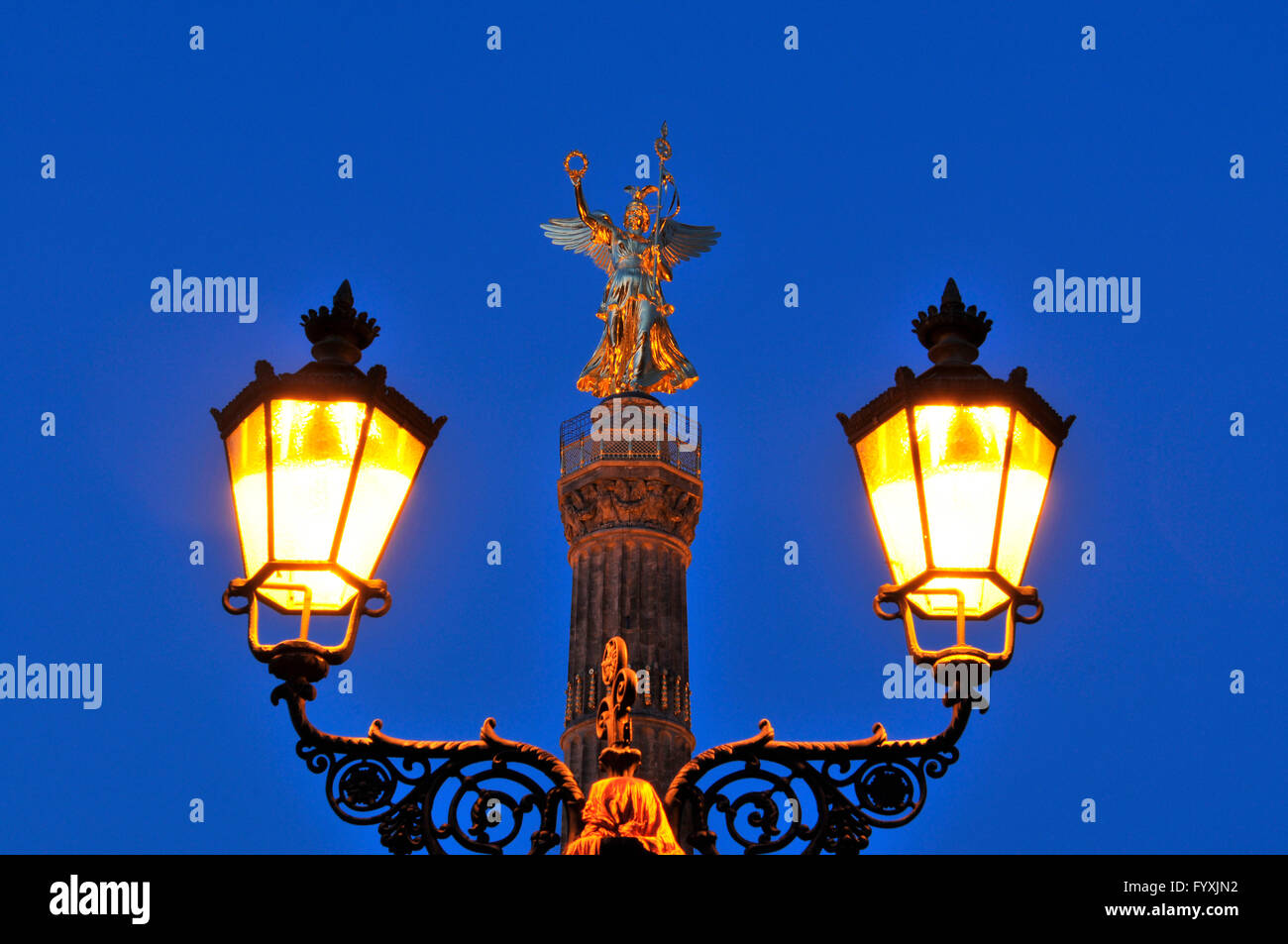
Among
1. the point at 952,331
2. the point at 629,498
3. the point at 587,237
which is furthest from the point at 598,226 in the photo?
the point at 952,331

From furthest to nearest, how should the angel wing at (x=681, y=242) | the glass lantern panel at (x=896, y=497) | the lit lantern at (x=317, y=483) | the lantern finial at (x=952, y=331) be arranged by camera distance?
the angel wing at (x=681, y=242), the lantern finial at (x=952, y=331), the glass lantern panel at (x=896, y=497), the lit lantern at (x=317, y=483)

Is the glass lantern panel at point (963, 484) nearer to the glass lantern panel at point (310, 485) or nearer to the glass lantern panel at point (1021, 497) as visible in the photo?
the glass lantern panel at point (1021, 497)

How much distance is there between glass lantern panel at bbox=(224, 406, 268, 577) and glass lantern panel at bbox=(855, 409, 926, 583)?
173 cm

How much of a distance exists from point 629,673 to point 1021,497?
48.5 inches

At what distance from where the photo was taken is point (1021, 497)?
221 inches

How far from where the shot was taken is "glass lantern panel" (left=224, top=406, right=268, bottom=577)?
5.50 metres

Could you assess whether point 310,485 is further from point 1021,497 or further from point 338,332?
point 1021,497

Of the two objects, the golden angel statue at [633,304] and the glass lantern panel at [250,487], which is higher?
the golden angel statue at [633,304]

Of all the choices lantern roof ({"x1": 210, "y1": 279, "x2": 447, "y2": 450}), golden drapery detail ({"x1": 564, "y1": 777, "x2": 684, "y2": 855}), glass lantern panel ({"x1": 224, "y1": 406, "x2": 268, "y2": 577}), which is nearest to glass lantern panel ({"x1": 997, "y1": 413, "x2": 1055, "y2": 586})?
golden drapery detail ({"x1": 564, "y1": 777, "x2": 684, "y2": 855})

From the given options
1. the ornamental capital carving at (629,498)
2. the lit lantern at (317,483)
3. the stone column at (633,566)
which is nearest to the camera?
the lit lantern at (317,483)

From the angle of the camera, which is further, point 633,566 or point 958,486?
point 633,566

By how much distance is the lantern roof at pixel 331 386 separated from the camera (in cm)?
561

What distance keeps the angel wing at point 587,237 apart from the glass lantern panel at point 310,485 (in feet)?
99.3

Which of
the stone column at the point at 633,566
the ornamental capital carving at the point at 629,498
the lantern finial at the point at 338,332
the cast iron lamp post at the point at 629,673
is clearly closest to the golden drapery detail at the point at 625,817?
the cast iron lamp post at the point at 629,673
